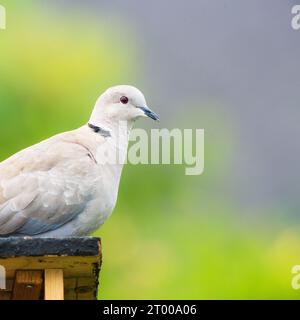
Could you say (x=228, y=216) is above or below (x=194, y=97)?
below

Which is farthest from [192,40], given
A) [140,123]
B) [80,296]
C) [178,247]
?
[80,296]

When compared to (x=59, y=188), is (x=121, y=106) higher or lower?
higher

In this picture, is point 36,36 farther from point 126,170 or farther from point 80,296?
point 80,296

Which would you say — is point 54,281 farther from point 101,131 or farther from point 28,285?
point 101,131

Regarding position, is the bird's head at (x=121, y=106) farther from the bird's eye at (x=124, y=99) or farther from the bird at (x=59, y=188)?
the bird at (x=59, y=188)

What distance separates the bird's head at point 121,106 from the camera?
178 inches

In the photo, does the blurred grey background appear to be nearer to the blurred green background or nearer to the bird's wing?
the blurred green background

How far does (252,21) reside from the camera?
8.45 metres

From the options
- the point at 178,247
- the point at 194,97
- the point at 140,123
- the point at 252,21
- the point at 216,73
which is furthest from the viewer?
the point at 252,21

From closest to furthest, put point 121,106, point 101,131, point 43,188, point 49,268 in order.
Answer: point 49,268 → point 43,188 → point 101,131 → point 121,106

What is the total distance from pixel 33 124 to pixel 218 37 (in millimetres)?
2458

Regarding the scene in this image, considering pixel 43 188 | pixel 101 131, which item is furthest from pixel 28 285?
pixel 101 131

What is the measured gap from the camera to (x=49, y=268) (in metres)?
3.58

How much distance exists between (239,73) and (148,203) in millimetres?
2108
